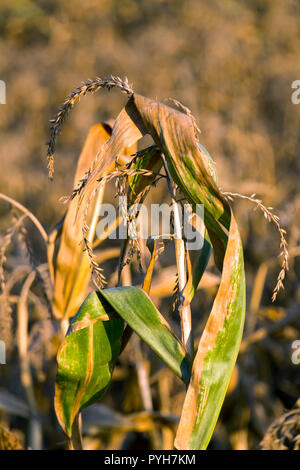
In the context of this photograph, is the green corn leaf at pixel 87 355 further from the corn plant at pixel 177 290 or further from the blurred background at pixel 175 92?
the blurred background at pixel 175 92

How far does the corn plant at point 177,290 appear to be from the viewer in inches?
29.9

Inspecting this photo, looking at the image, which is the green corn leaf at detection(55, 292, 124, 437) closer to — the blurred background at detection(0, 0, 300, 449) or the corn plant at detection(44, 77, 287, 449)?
the corn plant at detection(44, 77, 287, 449)

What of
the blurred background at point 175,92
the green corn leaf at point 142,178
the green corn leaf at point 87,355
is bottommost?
the green corn leaf at point 87,355

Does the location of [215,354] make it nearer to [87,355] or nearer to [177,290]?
[177,290]

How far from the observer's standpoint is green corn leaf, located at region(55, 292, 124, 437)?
832mm

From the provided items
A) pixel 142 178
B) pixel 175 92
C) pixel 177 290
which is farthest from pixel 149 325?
pixel 175 92

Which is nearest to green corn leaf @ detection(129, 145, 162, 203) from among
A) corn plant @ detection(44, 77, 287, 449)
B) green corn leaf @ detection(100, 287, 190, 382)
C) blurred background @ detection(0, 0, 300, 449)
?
corn plant @ detection(44, 77, 287, 449)

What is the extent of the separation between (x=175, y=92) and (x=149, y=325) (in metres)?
3.66

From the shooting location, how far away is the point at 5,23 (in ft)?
19.4

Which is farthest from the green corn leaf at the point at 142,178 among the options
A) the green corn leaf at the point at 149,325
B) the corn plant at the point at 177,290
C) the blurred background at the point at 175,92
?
the blurred background at the point at 175,92

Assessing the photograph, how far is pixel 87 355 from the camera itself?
87 cm

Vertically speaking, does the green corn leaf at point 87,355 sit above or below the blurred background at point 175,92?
below
